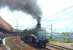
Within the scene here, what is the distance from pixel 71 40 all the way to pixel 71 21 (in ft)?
0.53

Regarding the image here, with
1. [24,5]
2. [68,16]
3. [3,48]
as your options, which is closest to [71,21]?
[68,16]

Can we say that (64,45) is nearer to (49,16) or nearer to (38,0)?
(49,16)

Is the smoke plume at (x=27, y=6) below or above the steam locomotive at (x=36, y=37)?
above

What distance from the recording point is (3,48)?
1.45 m

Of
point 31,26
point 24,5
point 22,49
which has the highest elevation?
point 24,5

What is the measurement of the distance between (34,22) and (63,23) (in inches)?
9.8

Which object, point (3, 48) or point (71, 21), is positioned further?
point (71, 21)

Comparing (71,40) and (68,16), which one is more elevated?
(68,16)

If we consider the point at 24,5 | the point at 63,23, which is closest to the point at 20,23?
the point at 24,5

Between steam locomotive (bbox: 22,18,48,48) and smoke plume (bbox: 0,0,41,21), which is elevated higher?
smoke plume (bbox: 0,0,41,21)

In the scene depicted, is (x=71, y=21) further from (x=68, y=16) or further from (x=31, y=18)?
(x=31, y=18)

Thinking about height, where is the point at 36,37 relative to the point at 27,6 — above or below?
below

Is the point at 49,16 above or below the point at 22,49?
above

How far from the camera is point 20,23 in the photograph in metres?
1.50
